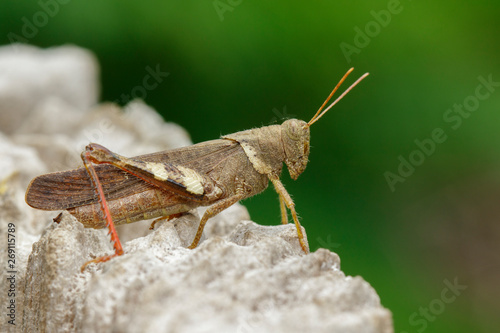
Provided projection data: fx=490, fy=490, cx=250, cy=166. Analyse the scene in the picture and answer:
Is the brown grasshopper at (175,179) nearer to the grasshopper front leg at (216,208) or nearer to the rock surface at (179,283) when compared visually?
the grasshopper front leg at (216,208)

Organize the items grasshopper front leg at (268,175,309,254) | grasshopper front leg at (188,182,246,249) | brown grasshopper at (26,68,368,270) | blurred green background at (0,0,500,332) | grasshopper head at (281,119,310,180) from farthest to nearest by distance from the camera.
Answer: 1. blurred green background at (0,0,500,332)
2. grasshopper head at (281,119,310,180)
3. brown grasshopper at (26,68,368,270)
4. grasshopper front leg at (188,182,246,249)
5. grasshopper front leg at (268,175,309,254)

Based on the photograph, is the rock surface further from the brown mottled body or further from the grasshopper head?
the grasshopper head

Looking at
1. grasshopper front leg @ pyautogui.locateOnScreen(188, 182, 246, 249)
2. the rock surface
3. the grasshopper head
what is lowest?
the rock surface

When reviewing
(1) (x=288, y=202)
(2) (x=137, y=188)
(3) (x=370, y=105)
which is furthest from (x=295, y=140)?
(3) (x=370, y=105)

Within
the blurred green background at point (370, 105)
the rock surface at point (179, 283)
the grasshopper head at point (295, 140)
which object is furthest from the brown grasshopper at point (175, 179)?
the blurred green background at point (370, 105)

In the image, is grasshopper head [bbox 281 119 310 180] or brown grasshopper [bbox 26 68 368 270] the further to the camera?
grasshopper head [bbox 281 119 310 180]

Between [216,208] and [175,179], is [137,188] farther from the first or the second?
[216,208]

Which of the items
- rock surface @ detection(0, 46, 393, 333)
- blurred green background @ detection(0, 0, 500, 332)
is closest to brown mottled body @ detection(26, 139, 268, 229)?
rock surface @ detection(0, 46, 393, 333)
